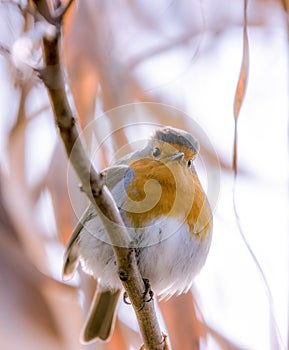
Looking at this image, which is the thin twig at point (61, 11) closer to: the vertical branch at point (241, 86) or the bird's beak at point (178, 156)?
the vertical branch at point (241, 86)

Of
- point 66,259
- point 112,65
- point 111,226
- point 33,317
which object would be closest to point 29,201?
point 66,259

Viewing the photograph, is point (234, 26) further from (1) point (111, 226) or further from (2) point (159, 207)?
(1) point (111, 226)

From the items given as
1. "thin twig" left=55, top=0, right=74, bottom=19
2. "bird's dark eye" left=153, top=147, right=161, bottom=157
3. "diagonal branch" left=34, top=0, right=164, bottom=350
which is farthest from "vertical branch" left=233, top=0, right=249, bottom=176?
"thin twig" left=55, top=0, right=74, bottom=19

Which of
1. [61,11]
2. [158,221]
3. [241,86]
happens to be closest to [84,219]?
[158,221]

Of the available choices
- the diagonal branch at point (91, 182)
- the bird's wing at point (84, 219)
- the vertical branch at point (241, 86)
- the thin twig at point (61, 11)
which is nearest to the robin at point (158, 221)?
the bird's wing at point (84, 219)

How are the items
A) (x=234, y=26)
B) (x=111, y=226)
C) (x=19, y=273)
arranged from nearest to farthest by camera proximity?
→ (x=111, y=226)
(x=19, y=273)
(x=234, y=26)

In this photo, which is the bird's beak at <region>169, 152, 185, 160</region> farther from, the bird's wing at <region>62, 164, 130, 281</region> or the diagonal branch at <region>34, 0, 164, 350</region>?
the diagonal branch at <region>34, 0, 164, 350</region>

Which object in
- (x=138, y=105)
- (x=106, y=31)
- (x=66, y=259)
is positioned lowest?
(x=66, y=259)

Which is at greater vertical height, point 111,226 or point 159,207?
point 111,226
